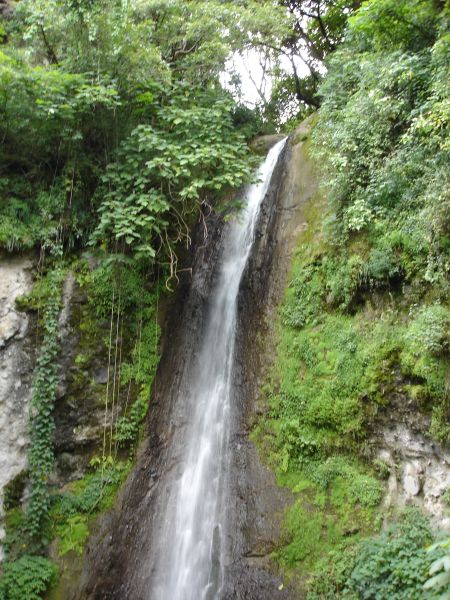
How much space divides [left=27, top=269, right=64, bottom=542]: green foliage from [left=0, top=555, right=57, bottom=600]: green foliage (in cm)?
34

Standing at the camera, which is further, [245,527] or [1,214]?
[1,214]

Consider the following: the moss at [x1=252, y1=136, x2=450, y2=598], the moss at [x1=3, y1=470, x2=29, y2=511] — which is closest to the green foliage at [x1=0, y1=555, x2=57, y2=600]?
the moss at [x1=3, y1=470, x2=29, y2=511]

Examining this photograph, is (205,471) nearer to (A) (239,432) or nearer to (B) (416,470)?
(A) (239,432)

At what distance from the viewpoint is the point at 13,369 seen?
22.8 feet

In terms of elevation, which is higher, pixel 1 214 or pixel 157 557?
pixel 1 214

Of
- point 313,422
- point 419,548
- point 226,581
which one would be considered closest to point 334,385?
point 313,422

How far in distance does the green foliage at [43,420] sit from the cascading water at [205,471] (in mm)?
1816

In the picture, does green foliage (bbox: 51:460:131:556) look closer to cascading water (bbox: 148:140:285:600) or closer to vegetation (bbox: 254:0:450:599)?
cascading water (bbox: 148:140:285:600)

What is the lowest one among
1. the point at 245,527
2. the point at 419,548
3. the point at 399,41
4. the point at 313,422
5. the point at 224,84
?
the point at 245,527

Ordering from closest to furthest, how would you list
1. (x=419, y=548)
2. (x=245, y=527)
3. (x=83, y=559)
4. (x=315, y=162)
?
1. (x=419, y=548)
2. (x=245, y=527)
3. (x=83, y=559)
4. (x=315, y=162)

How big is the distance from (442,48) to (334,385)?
4372mm

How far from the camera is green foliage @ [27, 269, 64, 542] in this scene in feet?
20.9

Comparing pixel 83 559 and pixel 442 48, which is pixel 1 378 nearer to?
pixel 83 559

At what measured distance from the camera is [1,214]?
305 inches
